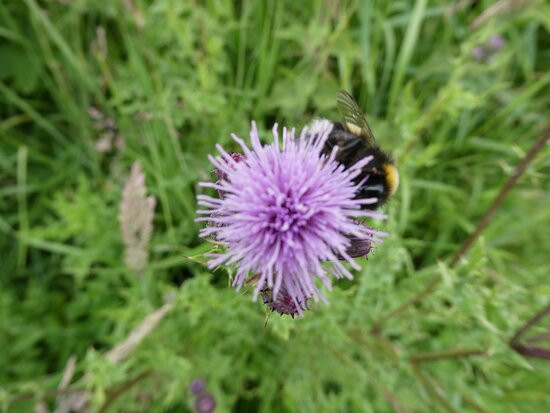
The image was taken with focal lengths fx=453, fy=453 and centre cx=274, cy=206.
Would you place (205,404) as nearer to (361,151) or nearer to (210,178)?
(210,178)

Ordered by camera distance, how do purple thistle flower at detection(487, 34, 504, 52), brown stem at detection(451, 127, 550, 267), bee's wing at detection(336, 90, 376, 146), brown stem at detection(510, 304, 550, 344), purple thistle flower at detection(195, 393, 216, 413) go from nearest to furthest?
1. bee's wing at detection(336, 90, 376, 146)
2. brown stem at detection(510, 304, 550, 344)
3. brown stem at detection(451, 127, 550, 267)
4. purple thistle flower at detection(195, 393, 216, 413)
5. purple thistle flower at detection(487, 34, 504, 52)

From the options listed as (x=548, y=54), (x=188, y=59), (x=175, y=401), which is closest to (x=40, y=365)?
(x=175, y=401)

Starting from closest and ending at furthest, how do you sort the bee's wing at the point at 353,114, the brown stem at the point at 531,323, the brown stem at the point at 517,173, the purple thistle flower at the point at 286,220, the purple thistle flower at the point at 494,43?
1. the purple thistle flower at the point at 286,220
2. the bee's wing at the point at 353,114
3. the brown stem at the point at 531,323
4. the brown stem at the point at 517,173
5. the purple thistle flower at the point at 494,43

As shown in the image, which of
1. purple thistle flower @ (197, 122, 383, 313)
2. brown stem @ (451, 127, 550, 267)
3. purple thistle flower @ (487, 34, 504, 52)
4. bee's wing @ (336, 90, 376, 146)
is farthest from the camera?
purple thistle flower @ (487, 34, 504, 52)

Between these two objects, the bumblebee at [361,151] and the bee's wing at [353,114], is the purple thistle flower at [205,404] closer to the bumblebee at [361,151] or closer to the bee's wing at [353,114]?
the bumblebee at [361,151]

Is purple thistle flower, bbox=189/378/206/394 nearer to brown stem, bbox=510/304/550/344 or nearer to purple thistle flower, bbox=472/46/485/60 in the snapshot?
brown stem, bbox=510/304/550/344

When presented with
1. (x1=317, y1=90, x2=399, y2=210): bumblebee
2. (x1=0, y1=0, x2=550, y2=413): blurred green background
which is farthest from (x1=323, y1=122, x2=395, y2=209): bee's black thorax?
(x1=0, y1=0, x2=550, y2=413): blurred green background

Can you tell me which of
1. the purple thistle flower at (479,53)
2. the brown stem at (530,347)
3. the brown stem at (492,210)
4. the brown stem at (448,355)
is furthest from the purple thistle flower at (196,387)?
the purple thistle flower at (479,53)

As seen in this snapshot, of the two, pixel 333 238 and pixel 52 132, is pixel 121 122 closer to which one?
pixel 52 132
